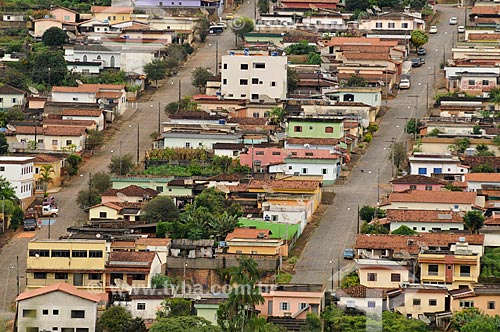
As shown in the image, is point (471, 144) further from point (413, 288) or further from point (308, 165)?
point (413, 288)

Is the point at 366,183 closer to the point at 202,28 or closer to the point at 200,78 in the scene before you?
the point at 200,78

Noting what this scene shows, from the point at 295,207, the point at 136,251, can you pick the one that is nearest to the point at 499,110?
the point at 295,207

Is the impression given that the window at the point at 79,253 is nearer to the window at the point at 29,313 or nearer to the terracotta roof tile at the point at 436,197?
the window at the point at 29,313

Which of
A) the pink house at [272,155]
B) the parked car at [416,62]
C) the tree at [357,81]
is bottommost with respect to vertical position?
the pink house at [272,155]

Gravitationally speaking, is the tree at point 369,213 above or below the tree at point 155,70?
below

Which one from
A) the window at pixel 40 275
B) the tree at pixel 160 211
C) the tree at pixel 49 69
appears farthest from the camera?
the tree at pixel 49 69

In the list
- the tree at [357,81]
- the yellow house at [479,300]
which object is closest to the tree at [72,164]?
the tree at [357,81]

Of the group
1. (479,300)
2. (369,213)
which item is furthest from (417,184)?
(479,300)
